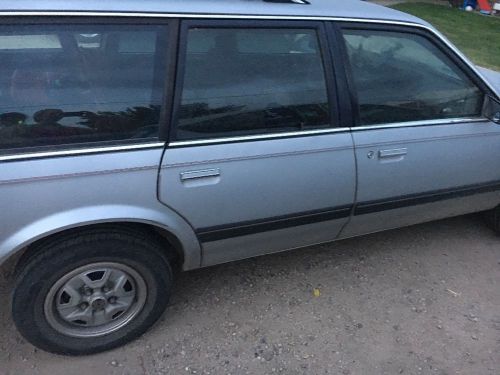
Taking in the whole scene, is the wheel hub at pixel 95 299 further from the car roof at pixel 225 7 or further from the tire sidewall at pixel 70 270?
the car roof at pixel 225 7

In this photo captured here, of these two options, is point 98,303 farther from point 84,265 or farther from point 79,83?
point 79,83

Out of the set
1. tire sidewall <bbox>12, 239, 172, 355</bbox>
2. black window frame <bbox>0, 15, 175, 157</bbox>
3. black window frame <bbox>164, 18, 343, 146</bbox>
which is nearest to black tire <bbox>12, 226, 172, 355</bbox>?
tire sidewall <bbox>12, 239, 172, 355</bbox>

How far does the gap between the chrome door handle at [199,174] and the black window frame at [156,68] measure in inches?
7.2

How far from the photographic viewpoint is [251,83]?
2.41 meters

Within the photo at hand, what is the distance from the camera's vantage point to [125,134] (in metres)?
2.16

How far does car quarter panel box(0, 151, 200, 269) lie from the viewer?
6.46ft

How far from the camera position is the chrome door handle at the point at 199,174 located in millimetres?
2242

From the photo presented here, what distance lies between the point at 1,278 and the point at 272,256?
1.67 meters

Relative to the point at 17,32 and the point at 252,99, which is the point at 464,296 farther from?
the point at 17,32

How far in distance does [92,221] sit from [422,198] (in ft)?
6.46

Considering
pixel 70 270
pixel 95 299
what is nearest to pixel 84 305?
pixel 95 299

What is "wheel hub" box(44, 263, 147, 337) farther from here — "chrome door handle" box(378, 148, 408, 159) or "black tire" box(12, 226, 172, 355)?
"chrome door handle" box(378, 148, 408, 159)

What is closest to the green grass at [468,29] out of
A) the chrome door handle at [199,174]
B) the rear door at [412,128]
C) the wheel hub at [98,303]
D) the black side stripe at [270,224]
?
the rear door at [412,128]

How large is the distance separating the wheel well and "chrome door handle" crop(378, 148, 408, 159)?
122cm
